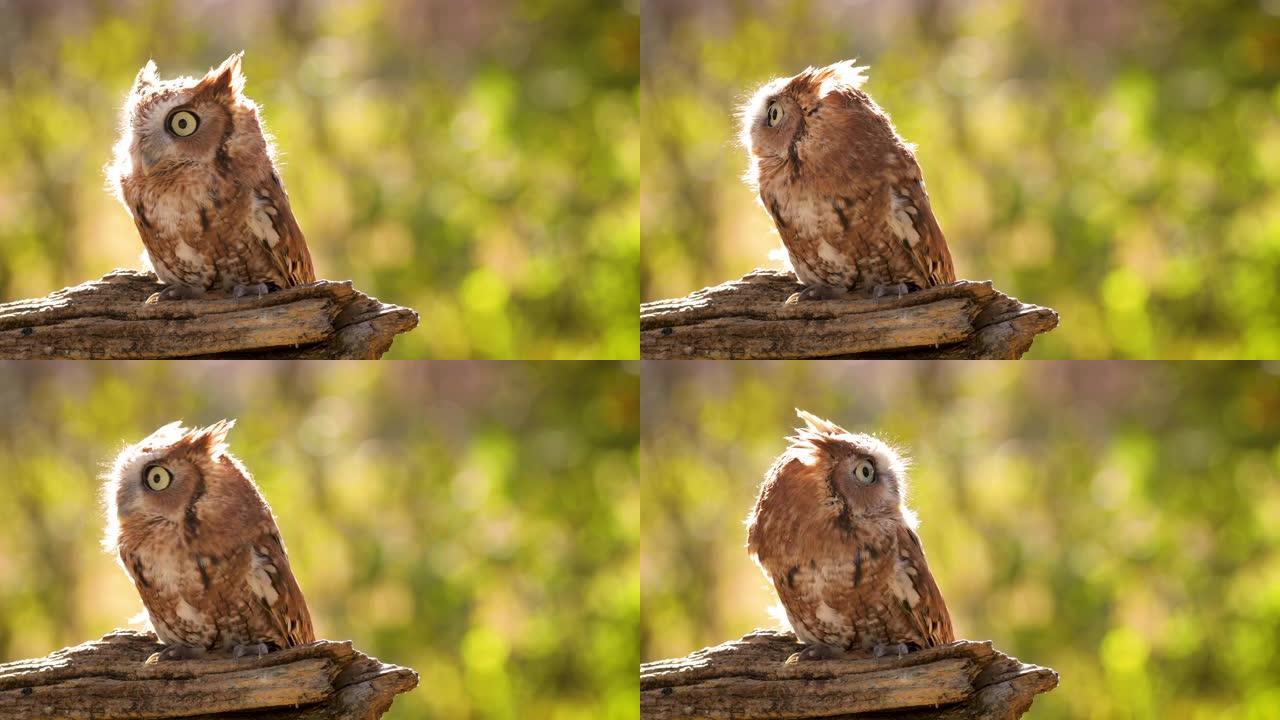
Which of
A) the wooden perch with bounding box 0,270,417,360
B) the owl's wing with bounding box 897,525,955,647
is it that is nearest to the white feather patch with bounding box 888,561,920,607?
the owl's wing with bounding box 897,525,955,647

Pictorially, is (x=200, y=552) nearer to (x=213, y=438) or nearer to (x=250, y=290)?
(x=213, y=438)

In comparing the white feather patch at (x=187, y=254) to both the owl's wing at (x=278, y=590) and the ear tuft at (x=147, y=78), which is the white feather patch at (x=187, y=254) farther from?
the owl's wing at (x=278, y=590)

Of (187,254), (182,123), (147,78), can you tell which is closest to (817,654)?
(187,254)

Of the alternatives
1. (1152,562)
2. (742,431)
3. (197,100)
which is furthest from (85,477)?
(1152,562)

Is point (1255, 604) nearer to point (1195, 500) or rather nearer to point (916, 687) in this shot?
point (1195, 500)

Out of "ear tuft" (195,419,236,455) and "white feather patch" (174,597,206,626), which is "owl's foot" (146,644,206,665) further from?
"ear tuft" (195,419,236,455)
